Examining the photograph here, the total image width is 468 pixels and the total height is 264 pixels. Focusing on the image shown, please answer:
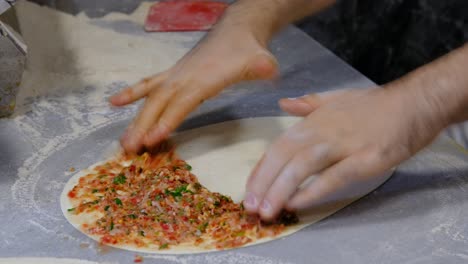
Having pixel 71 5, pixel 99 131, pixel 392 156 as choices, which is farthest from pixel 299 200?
pixel 71 5

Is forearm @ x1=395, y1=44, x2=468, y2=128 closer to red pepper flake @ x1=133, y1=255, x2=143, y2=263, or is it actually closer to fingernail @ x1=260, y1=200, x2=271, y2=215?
fingernail @ x1=260, y1=200, x2=271, y2=215

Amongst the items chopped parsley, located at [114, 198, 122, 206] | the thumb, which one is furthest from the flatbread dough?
the thumb

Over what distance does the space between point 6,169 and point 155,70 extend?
638 millimetres

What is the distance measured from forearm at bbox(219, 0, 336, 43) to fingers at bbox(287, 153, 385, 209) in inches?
21.7

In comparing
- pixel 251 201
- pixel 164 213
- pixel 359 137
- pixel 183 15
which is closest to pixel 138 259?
pixel 164 213

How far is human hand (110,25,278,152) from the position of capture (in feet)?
5.30

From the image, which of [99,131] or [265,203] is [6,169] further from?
[265,203]

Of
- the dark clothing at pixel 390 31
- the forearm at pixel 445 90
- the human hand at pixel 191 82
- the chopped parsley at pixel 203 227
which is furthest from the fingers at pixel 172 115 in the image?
the dark clothing at pixel 390 31

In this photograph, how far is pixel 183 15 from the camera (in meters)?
2.50

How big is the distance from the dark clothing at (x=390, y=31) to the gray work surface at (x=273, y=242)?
60 centimetres

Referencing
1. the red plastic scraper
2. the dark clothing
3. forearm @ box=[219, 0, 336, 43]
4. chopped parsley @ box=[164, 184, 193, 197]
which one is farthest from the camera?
the red plastic scraper

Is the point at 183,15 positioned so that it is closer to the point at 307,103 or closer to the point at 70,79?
the point at 70,79

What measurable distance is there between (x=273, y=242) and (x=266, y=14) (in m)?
0.70

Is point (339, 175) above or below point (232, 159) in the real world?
above
